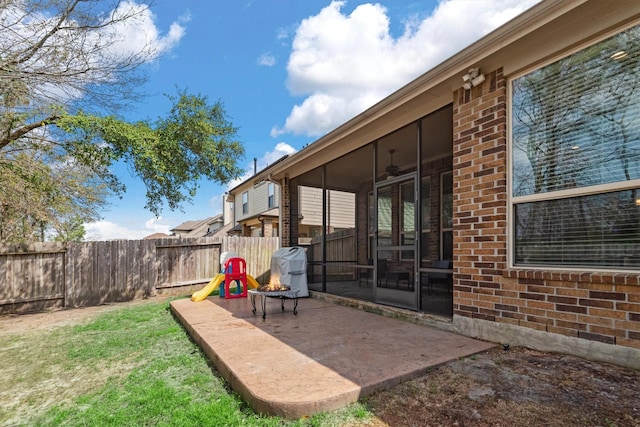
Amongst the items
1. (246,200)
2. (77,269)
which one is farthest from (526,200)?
(246,200)

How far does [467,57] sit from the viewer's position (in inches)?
140

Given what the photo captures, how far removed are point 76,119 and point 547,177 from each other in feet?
24.5

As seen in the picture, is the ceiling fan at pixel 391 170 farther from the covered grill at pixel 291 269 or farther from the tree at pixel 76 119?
the tree at pixel 76 119

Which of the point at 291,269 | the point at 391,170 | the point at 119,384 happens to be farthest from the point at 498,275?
the point at 291,269

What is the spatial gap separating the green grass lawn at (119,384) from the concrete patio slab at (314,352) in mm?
118

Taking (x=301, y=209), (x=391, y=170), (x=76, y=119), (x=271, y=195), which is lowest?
(x=301, y=209)

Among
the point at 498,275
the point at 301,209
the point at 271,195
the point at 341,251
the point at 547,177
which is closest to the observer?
the point at 547,177

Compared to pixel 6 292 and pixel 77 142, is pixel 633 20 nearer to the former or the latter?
pixel 77 142

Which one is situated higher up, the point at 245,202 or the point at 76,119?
the point at 76,119

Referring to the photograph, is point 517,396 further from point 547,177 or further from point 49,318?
point 49,318

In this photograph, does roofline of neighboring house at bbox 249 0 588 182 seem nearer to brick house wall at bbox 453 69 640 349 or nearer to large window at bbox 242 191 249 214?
brick house wall at bbox 453 69 640 349

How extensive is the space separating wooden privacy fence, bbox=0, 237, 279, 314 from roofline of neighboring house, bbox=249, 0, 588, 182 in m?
6.13

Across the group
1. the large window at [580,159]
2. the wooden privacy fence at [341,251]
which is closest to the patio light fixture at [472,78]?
the large window at [580,159]

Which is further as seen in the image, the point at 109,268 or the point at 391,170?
the point at 109,268
